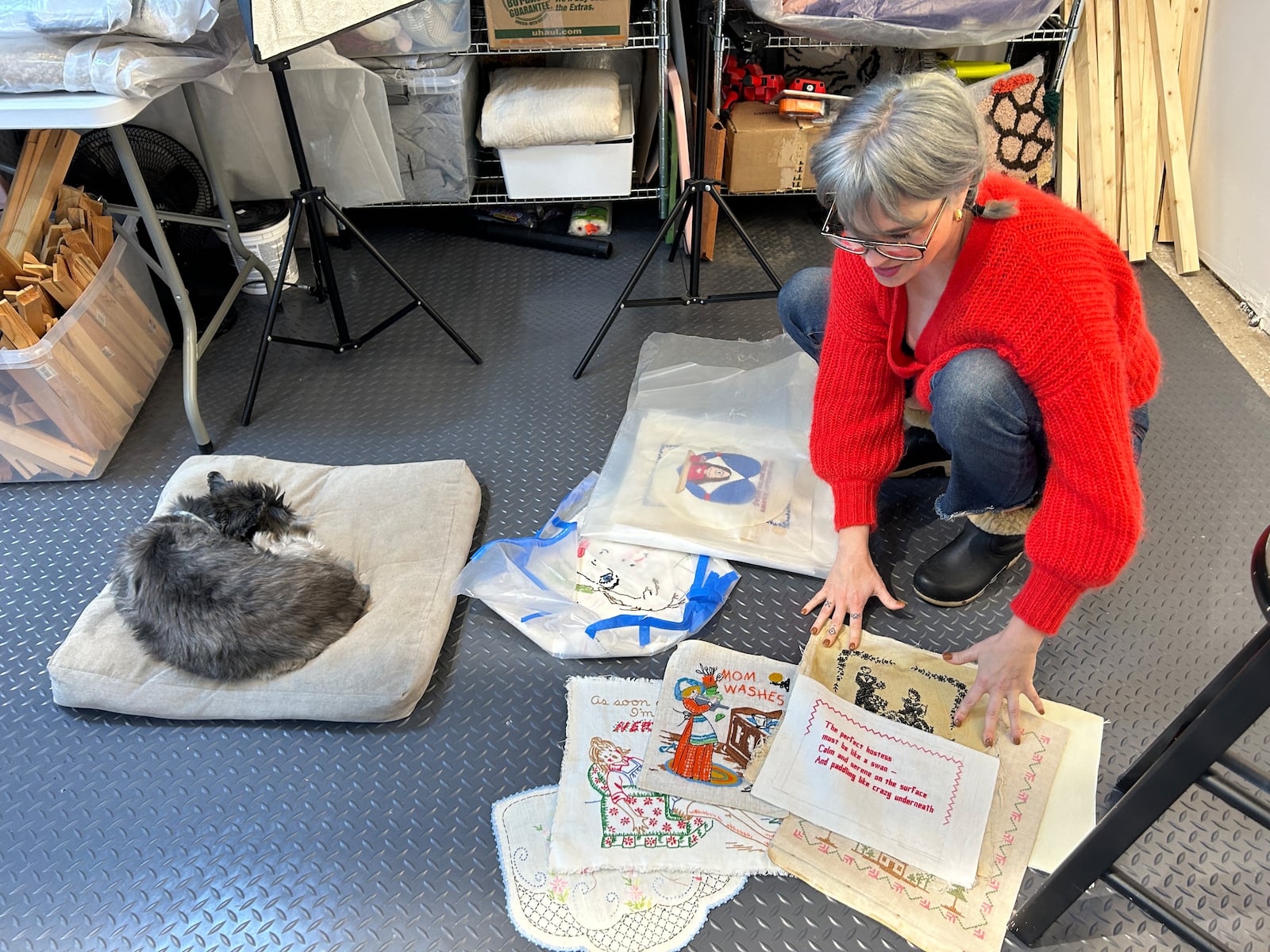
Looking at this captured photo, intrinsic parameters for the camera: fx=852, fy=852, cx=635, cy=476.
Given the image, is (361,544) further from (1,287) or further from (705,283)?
(705,283)

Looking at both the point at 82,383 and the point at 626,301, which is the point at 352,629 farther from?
the point at 626,301

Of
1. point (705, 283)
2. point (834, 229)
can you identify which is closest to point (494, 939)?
point (834, 229)

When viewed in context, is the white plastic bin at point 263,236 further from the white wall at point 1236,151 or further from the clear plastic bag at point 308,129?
the white wall at point 1236,151

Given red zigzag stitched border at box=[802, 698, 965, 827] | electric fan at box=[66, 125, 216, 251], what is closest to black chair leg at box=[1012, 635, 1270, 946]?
red zigzag stitched border at box=[802, 698, 965, 827]

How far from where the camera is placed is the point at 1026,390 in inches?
48.1

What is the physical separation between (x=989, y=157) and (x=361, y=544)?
123 centimetres

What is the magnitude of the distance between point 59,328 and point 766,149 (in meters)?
1.79

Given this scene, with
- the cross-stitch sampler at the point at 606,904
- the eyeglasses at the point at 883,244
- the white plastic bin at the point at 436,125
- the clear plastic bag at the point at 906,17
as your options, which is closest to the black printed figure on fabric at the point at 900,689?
the cross-stitch sampler at the point at 606,904

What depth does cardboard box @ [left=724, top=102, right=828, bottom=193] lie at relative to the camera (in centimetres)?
237

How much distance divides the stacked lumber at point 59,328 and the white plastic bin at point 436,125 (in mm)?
778

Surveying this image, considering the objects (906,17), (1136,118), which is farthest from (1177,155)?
(906,17)

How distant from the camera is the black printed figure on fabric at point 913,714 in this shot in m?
1.32

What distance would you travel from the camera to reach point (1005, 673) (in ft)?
3.96

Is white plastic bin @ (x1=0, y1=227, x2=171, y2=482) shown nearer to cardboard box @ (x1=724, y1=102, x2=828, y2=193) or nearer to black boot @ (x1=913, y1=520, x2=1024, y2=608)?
cardboard box @ (x1=724, y1=102, x2=828, y2=193)
